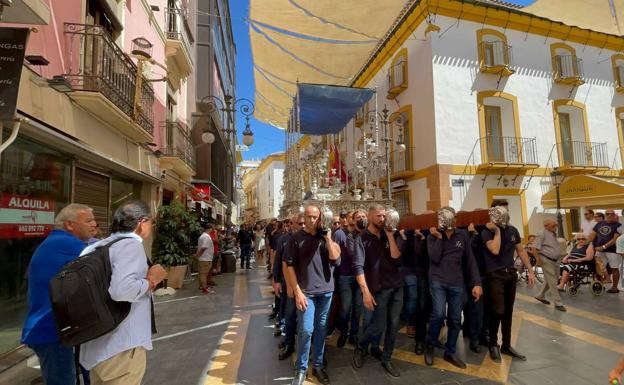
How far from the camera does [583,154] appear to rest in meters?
15.2

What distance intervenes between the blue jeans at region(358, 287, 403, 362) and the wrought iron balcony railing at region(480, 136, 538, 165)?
12171 mm

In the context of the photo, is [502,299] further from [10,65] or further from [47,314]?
[10,65]

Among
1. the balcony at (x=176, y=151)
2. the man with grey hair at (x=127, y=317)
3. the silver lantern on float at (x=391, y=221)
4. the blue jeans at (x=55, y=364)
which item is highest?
the balcony at (x=176, y=151)

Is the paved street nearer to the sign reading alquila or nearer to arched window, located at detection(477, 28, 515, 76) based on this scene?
the sign reading alquila

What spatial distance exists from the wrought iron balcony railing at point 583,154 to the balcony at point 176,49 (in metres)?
15.4

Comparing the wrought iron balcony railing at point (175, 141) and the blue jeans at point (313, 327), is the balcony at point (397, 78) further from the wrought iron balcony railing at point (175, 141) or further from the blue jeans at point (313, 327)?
the blue jeans at point (313, 327)

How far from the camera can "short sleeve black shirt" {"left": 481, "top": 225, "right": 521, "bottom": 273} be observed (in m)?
4.18

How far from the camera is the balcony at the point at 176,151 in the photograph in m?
10.6

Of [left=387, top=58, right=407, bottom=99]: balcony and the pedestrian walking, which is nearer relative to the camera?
the pedestrian walking

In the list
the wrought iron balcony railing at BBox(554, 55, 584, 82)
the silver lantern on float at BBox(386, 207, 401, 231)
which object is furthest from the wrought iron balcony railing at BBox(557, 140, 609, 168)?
the silver lantern on float at BBox(386, 207, 401, 231)

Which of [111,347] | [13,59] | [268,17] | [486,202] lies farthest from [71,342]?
[486,202]

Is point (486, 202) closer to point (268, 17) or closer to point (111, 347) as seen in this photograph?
point (268, 17)

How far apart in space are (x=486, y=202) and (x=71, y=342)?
47.6ft

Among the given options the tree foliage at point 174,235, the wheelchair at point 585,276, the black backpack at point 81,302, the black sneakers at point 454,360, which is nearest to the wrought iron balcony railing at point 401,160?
the wheelchair at point 585,276
